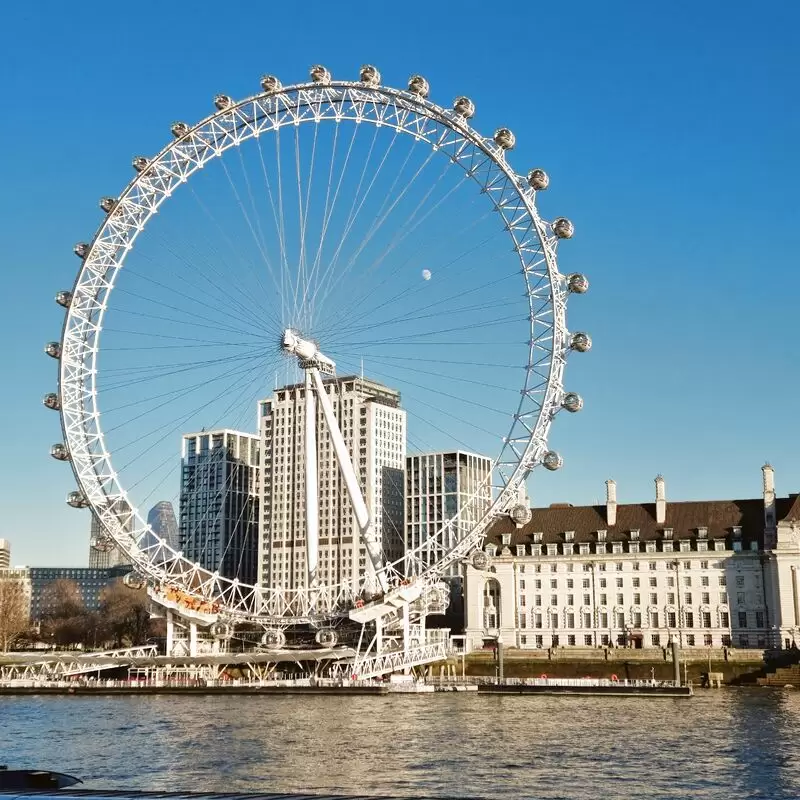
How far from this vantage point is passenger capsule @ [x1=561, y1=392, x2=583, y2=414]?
80.4 meters

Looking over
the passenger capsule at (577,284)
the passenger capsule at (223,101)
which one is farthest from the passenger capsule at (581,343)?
the passenger capsule at (223,101)

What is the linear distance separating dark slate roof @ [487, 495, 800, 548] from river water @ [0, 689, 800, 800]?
107ft

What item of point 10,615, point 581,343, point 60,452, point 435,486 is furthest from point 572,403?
point 435,486

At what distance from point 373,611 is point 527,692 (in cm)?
1515

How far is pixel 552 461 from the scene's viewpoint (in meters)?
81.6

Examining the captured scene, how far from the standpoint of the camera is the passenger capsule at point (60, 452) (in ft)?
287

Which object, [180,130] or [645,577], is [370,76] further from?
[645,577]

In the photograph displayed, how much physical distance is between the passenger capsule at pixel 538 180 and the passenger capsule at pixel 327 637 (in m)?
39.2

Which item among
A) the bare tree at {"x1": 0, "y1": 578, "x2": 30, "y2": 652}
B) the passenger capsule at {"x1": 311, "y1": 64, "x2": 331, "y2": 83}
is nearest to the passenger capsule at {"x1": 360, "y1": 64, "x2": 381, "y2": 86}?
the passenger capsule at {"x1": 311, "y1": 64, "x2": 331, "y2": 83}

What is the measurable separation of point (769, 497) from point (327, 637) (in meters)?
42.3

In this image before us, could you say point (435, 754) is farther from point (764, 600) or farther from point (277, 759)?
point (764, 600)

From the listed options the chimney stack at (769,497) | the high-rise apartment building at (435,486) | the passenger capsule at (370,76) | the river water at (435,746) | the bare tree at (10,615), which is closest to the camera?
the river water at (435,746)

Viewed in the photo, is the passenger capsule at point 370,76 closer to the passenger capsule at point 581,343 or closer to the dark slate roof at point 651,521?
the passenger capsule at point 581,343

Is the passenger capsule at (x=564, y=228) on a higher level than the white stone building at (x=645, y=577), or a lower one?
higher
